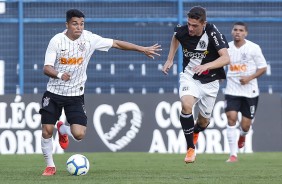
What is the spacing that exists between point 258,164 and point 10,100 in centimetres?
616

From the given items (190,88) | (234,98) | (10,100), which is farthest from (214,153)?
(190,88)

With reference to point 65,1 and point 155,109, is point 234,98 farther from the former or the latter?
point 65,1

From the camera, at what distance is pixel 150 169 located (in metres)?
13.7

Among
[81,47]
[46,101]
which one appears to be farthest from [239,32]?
[46,101]

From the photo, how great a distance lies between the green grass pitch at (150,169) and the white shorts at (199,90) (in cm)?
90

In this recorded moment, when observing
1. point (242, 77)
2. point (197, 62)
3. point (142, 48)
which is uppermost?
point (142, 48)

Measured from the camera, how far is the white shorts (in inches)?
523

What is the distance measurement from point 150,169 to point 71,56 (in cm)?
211

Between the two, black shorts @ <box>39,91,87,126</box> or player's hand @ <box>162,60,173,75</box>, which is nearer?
black shorts @ <box>39,91,87,126</box>

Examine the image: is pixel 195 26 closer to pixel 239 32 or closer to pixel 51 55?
pixel 51 55

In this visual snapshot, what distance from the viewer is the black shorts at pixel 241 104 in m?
16.9

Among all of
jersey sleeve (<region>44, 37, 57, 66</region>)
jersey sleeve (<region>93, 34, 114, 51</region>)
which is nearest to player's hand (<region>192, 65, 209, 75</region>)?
jersey sleeve (<region>93, 34, 114, 51</region>)

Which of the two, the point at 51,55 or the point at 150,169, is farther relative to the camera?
the point at 150,169

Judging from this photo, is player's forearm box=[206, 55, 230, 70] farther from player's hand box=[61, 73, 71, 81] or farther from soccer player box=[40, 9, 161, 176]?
player's hand box=[61, 73, 71, 81]
